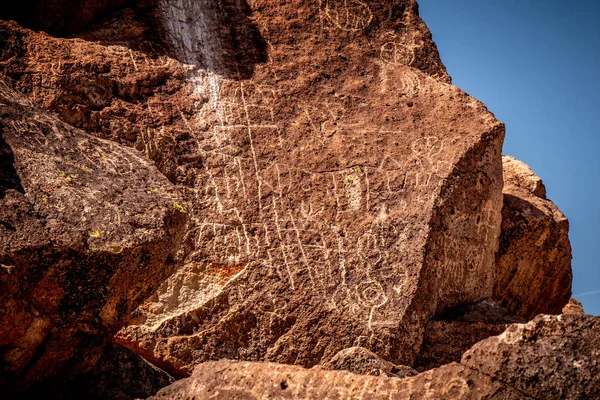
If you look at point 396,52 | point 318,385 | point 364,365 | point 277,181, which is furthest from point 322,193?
point 318,385

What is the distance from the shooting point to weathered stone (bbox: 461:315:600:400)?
2973mm

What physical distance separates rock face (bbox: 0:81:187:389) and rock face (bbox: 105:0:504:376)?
7.48 ft

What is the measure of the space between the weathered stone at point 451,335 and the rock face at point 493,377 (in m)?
3.01

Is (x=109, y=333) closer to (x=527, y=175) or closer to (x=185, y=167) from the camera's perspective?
(x=185, y=167)

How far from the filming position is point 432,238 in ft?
22.2

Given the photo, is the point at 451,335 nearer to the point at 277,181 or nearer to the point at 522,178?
the point at 277,181

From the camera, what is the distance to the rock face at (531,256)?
805cm

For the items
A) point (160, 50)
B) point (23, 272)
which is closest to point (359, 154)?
point (160, 50)

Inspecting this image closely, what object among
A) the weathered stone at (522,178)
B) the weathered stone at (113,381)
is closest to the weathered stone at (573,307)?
the weathered stone at (522,178)

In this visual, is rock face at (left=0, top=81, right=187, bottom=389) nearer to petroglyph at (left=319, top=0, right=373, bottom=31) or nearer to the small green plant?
the small green plant

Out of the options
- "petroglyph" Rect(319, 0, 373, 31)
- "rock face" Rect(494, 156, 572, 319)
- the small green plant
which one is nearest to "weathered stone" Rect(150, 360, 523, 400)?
the small green plant

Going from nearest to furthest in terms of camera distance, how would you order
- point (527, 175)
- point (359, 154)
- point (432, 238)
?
point (432, 238), point (359, 154), point (527, 175)

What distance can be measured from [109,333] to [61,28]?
453 cm

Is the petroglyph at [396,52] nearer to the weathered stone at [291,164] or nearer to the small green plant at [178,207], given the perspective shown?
the weathered stone at [291,164]
